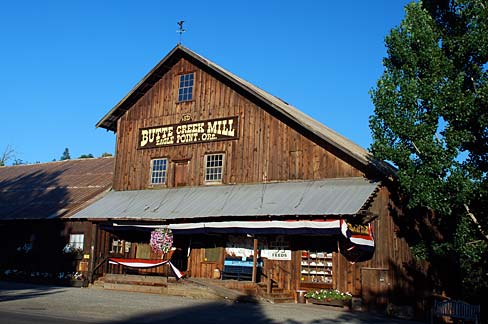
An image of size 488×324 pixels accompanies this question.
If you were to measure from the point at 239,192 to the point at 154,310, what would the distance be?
781 centimetres

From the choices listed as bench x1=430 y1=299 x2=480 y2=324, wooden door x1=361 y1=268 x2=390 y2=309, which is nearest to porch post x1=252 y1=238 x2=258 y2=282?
wooden door x1=361 y1=268 x2=390 y2=309

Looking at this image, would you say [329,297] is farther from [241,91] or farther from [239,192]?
[241,91]

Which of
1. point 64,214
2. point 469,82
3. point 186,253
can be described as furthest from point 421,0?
point 64,214

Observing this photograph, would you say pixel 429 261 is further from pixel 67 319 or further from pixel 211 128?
pixel 67 319

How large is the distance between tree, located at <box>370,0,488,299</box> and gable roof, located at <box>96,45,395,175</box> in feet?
9.12

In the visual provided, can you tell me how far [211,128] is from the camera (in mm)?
24281

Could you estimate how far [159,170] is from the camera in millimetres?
25703

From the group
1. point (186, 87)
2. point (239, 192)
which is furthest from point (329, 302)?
point (186, 87)

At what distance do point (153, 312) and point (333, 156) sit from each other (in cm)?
937

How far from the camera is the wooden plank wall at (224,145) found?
2170cm

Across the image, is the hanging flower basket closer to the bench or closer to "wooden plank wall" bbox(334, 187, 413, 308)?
"wooden plank wall" bbox(334, 187, 413, 308)

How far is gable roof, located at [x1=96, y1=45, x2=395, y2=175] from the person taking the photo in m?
20.6

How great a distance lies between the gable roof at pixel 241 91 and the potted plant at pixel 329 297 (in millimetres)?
4503

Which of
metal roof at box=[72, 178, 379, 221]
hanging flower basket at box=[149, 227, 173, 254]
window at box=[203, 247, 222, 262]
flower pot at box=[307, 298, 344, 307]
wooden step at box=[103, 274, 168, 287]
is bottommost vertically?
flower pot at box=[307, 298, 344, 307]
